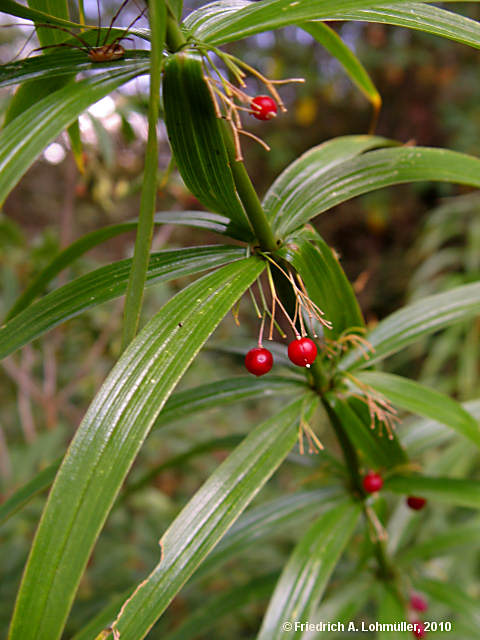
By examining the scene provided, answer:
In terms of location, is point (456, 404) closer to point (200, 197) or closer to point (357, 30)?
point (200, 197)

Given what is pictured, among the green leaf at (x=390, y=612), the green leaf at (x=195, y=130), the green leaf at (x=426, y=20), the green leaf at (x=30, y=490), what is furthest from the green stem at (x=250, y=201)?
the green leaf at (x=390, y=612)

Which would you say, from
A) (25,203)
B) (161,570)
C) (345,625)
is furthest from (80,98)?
(25,203)

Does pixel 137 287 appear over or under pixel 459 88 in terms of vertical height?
under

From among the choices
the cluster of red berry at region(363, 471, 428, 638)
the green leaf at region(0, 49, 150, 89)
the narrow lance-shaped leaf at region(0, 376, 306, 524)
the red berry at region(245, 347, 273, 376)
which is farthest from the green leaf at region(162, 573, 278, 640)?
the green leaf at region(0, 49, 150, 89)

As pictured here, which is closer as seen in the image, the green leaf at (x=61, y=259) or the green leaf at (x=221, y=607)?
the green leaf at (x=61, y=259)

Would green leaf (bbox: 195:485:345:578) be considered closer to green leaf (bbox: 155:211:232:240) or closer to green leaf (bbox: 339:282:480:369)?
green leaf (bbox: 339:282:480:369)

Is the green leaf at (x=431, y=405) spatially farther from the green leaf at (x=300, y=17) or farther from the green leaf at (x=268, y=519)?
the green leaf at (x=300, y=17)
